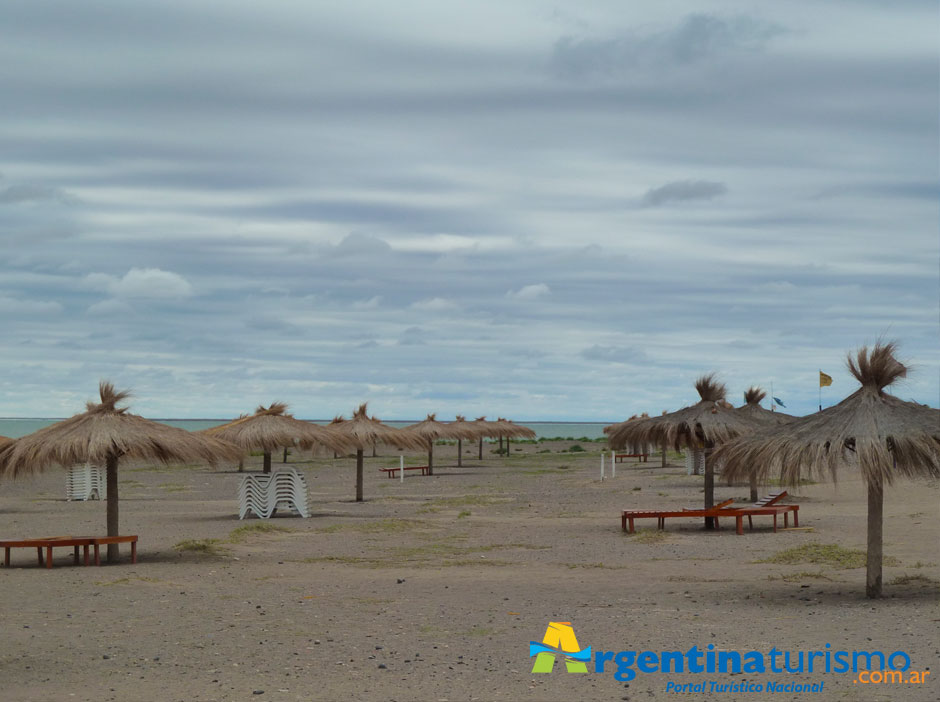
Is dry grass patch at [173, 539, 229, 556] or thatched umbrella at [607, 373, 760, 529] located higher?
thatched umbrella at [607, 373, 760, 529]

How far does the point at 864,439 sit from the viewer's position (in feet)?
30.1

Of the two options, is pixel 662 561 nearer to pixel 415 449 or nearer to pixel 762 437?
pixel 762 437

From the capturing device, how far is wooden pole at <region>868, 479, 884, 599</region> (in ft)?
31.5

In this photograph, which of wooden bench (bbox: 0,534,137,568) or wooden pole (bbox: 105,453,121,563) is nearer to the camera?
wooden bench (bbox: 0,534,137,568)

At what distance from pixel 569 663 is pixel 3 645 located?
4337mm

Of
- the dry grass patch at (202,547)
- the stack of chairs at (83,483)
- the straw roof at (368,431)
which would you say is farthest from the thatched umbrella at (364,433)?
the dry grass patch at (202,547)

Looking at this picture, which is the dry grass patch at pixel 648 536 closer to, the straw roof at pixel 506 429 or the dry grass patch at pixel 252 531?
the dry grass patch at pixel 252 531

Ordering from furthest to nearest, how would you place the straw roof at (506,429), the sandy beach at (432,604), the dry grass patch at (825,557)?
1. the straw roof at (506,429)
2. the dry grass patch at (825,557)
3. the sandy beach at (432,604)

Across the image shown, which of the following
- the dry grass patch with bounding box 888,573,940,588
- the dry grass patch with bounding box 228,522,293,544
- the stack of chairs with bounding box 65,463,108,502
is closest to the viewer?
the dry grass patch with bounding box 888,573,940,588

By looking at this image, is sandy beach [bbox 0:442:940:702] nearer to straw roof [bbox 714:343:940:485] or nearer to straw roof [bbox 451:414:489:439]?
straw roof [bbox 714:343:940:485]

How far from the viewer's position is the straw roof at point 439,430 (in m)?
38.2

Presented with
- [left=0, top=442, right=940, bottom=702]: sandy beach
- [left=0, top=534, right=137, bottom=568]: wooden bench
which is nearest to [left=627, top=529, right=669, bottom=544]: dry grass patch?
[left=0, top=442, right=940, bottom=702]: sandy beach

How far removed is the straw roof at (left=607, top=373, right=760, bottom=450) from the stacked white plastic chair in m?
6.31

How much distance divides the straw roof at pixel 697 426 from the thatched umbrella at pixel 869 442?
26.2 feet
